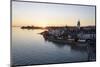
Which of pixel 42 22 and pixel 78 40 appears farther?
pixel 78 40

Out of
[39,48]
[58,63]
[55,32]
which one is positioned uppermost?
[55,32]

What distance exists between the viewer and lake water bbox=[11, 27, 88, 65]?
104 inches

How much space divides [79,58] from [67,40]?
0.96 feet

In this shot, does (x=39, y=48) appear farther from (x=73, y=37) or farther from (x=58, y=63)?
(x=73, y=37)

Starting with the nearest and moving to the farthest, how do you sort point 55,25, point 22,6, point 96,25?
1. point 22,6
2. point 55,25
3. point 96,25

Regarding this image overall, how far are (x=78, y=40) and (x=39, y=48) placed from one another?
0.56 m

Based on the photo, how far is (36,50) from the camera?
2.73 metres

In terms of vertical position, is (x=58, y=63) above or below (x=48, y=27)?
below

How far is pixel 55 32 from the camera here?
9.30ft

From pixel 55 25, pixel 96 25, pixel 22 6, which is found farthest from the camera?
pixel 96 25

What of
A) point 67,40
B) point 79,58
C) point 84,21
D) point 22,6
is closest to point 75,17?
point 84,21

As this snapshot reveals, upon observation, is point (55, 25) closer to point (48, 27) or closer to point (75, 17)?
point (48, 27)

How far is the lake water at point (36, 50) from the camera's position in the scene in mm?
2637

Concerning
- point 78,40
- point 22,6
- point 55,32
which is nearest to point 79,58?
point 78,40
